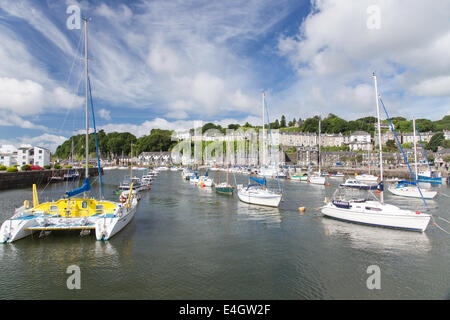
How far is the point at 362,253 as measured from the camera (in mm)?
14055

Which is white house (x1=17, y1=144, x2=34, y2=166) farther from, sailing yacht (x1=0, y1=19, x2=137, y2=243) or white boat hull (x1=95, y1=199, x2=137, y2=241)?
white boat hull (x1=95, y1=199, x2=137, y2=241)

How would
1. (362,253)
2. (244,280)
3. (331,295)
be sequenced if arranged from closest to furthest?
(331,295) → (244,280) → (362,253)

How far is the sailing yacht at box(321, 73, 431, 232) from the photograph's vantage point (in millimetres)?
17781

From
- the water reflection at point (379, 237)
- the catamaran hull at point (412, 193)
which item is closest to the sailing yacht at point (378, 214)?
the water reflection at point (379, 237)

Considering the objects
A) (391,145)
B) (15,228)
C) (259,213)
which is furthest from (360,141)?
(15,228)

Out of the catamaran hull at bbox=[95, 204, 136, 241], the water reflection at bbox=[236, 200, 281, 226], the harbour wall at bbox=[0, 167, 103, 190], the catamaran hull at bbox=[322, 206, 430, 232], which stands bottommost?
the water reflection at bbox=[236, 200, 281, 226]

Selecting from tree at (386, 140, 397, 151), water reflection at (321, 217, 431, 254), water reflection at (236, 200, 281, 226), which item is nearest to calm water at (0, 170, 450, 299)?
water reflection at (321, 217, 431, 254)

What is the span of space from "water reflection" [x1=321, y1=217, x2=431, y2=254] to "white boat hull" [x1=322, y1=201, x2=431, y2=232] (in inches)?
15.9

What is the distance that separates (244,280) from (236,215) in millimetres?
12658

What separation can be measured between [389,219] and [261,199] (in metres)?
11.9

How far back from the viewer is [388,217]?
1836 centimetres

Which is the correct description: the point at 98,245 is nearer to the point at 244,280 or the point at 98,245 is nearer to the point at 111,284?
the point at 111,284

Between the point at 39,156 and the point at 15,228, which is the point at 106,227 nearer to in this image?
the point at 15,228
